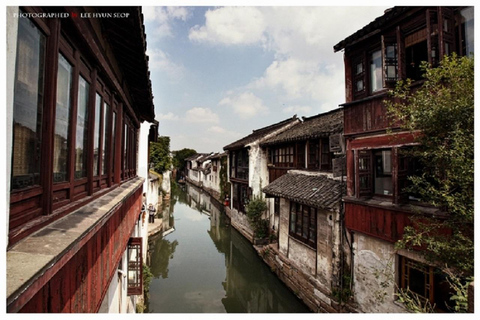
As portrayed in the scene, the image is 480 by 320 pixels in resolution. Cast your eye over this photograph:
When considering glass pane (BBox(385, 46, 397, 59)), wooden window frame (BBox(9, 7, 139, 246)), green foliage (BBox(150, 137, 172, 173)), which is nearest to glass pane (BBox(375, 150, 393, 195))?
glass pane (BBox(385, 46, 397, 59))

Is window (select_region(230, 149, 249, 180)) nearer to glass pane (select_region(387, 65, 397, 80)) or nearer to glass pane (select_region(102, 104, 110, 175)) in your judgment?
glass pane (select_region(387, 65, 397, 80))

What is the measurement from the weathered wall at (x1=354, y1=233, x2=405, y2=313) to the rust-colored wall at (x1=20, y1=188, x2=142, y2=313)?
19.5ft

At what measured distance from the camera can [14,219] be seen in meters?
1.80

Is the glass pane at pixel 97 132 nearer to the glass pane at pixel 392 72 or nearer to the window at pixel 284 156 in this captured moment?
the glass pane at pixel 392 72

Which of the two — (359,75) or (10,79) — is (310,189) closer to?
(359,75)

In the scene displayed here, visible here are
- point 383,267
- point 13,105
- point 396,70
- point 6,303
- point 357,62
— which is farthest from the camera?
point 357,62

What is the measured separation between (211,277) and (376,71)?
37.4ft

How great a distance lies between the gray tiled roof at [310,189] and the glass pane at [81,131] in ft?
22.8

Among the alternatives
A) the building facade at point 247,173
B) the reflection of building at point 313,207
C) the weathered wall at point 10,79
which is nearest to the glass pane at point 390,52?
the reflection of building at point 313,207

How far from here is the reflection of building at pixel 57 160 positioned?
164cm

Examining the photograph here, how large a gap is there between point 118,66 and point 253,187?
1263cm

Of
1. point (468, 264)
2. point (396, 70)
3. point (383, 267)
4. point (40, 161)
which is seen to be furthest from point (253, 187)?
point (40, 161)

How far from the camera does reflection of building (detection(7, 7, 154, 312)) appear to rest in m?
1.64
